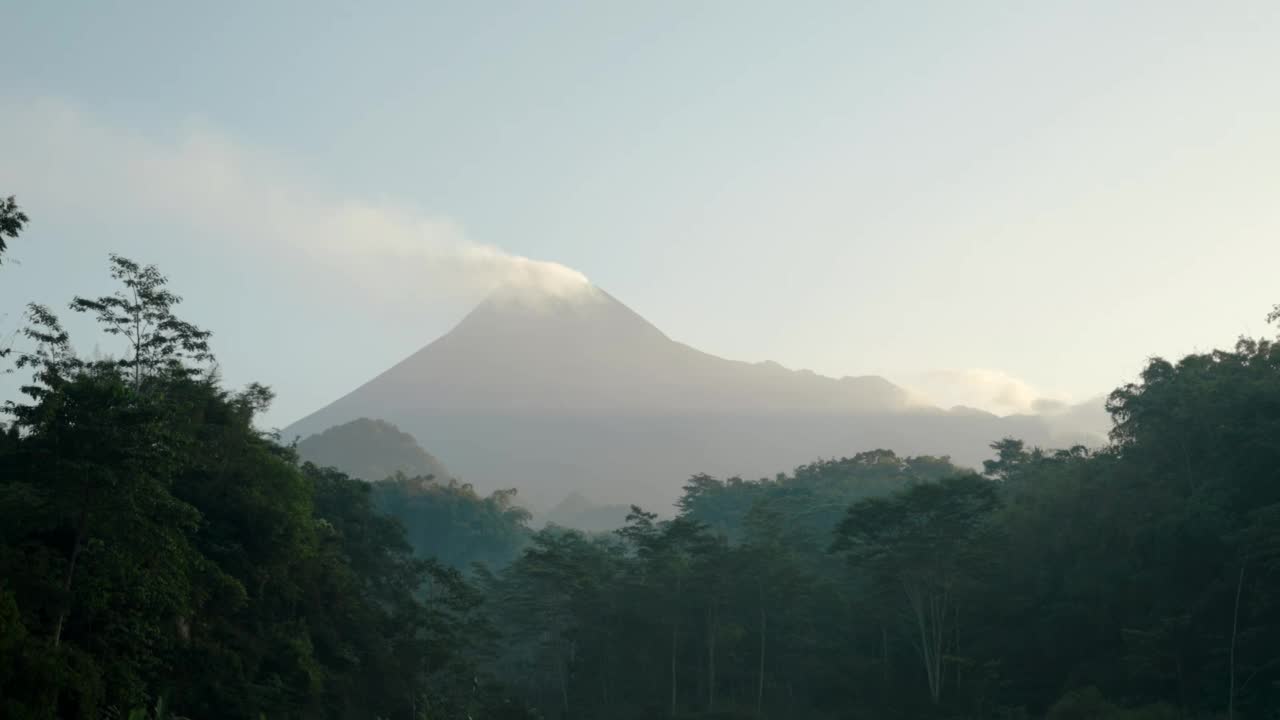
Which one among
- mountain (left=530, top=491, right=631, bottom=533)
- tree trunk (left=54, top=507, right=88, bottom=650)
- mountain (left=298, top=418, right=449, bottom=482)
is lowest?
tree trunk (left=54, top=507, right=88, bottom=650)

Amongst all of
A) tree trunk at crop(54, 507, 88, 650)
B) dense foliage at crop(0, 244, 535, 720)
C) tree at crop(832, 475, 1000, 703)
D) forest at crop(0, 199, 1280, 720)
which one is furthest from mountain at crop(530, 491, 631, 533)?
tree trunk at crop(54, 507, 88, 650)

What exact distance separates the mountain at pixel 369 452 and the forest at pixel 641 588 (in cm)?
6831

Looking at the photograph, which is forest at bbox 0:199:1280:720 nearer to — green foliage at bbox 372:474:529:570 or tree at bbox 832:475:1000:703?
tree at bbox 832:475:1000:703

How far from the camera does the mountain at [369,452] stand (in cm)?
11538

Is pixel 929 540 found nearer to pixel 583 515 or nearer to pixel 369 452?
pixel 369 452

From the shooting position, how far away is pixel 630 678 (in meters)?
43.0

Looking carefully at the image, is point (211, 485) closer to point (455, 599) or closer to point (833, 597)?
point (455, 599)

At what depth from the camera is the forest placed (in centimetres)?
1683

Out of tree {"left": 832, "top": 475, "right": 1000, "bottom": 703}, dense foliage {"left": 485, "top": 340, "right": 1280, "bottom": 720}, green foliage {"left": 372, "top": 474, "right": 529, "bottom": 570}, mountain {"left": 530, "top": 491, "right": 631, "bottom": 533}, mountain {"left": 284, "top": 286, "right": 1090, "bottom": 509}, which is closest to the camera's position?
dense foliage {"left": 485, "top": 340, "right": 1280, "bottom": 720}

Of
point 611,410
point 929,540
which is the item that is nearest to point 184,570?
point 929,540

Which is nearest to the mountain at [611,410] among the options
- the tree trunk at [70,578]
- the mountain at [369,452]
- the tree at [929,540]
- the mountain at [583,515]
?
the mountain at [583,515]

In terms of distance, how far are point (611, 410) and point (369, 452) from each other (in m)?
47.1

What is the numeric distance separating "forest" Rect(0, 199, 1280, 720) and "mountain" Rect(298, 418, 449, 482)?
6831 cm

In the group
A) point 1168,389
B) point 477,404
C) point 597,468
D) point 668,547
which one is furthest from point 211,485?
point 477,404
